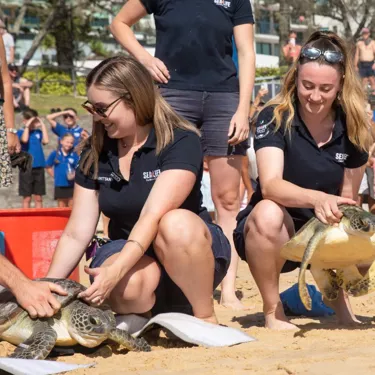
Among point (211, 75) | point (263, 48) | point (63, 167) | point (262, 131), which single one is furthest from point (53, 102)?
point (263, 48)

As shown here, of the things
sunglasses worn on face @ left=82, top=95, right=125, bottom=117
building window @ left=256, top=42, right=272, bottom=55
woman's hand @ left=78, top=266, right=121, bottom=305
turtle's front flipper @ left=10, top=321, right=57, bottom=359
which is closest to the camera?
turtle's front flipper @ left=10, top=321, right=57, bottom=359

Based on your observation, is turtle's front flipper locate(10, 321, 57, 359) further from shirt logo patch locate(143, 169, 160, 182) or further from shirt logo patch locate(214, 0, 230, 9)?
shirt logo patch locate(214, 0, 230, 9)

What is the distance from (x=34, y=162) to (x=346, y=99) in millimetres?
8984

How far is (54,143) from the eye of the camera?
18.3 meters

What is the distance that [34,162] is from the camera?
12531 millimetres

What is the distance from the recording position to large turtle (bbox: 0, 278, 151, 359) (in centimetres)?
350

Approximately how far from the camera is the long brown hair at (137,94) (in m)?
3.73

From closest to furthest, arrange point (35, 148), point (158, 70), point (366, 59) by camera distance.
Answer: point (158, 70), point (35, 148), point (366, 59)

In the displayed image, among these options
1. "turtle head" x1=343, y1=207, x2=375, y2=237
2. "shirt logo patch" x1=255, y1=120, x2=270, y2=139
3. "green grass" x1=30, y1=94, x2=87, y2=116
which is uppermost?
"shirt logo patch" x1=255, y1=120, x2=270, y2=139

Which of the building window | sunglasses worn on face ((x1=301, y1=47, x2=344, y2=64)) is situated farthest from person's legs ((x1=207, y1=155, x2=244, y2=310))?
the building window

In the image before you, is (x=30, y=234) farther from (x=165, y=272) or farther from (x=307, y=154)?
(x=307, y=154)

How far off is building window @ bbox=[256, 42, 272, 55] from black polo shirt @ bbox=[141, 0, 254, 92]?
46.4m

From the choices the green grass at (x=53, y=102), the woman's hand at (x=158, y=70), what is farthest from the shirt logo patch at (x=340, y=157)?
the green grass at (x=53, y=102)

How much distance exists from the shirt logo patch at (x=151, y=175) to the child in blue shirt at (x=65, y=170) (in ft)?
27.1
